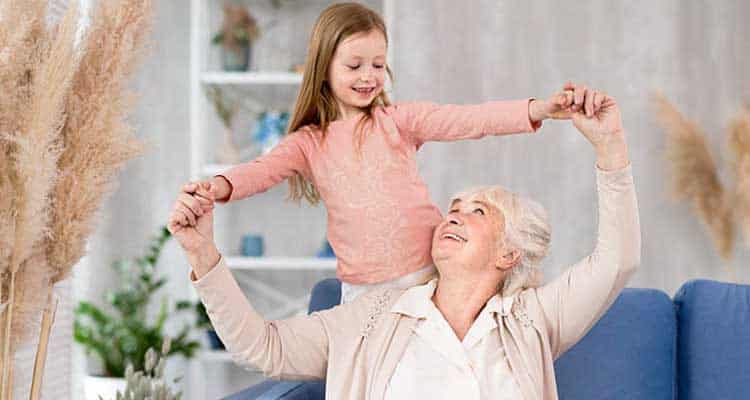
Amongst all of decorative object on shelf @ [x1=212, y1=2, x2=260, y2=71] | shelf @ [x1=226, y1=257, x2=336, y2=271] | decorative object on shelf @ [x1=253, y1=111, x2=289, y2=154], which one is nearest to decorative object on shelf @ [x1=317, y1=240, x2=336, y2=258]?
shelf @ [x1=226, y1=257, x2=336, y2=271]

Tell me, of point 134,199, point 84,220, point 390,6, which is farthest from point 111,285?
point 84,220

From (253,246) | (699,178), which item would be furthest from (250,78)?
(699,178)

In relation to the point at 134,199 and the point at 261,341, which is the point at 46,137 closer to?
the point at 261,341

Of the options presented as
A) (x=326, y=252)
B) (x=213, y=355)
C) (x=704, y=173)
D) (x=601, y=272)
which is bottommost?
(x=213, y=355)

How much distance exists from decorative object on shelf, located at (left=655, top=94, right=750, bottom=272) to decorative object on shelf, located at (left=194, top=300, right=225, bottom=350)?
2.21 m

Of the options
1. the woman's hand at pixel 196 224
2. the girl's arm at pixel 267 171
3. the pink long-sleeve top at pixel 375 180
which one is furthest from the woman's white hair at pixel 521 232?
the woman's hand at pixel 196 224

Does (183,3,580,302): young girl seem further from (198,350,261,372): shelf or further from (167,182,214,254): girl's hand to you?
(198,350,261,372): shelf

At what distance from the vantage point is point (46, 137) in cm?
204

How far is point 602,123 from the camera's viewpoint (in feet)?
5.93

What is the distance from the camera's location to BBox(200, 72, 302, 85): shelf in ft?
14.4

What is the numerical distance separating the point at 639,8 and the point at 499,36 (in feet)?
2.15

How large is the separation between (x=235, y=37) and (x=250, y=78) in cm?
25

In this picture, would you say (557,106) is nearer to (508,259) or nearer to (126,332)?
(508,259)

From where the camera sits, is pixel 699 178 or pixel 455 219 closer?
pixel 455 219
